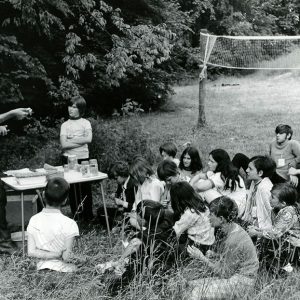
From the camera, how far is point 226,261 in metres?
4.38

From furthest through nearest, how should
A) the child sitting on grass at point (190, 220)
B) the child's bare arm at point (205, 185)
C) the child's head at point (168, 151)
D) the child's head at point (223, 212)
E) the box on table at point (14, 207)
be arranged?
the child's head at point (168, 151) < the box on table at point (14, 207) < the child's bare arm at point (205, 185) < the child sitting on grass at point (190, 220) < the child's head at point (223, 212)

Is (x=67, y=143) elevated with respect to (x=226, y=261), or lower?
elevated

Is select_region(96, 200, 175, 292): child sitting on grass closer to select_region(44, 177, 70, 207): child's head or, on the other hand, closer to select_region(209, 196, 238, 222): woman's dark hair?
select_region(209, 196, 238, 222): woman's dark hair

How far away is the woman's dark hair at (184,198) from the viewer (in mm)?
4821

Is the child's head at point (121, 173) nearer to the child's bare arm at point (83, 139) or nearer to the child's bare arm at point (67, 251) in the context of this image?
the child's bare arm at point (83, 139)

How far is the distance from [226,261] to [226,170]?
1.80 metres

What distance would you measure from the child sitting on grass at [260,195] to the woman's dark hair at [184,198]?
3.21ft

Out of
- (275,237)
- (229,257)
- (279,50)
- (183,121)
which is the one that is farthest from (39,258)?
(279,50)

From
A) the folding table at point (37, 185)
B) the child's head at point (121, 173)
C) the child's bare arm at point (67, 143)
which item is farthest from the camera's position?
the child's bare arm at point (67, 143)

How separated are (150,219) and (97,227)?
1986mm

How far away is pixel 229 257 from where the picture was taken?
4406 millimetres

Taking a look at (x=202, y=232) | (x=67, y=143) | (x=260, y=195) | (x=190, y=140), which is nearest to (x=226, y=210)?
(x=202, y=232)

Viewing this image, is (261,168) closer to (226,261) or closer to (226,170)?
(226,170)

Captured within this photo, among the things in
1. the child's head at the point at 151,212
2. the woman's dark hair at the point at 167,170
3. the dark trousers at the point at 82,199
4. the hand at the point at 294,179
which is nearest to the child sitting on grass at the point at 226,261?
the child's head at the point at 151,212
